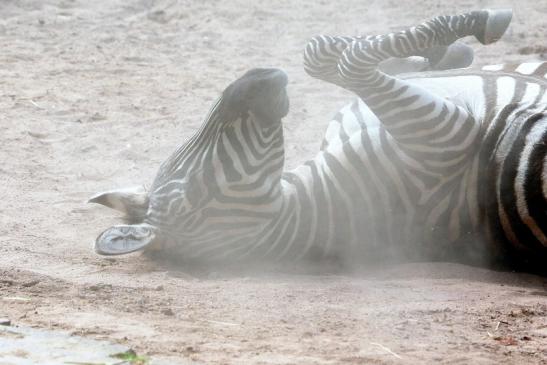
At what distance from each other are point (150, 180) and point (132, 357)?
3.11 m

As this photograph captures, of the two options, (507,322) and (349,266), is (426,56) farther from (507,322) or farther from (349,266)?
(507,322)

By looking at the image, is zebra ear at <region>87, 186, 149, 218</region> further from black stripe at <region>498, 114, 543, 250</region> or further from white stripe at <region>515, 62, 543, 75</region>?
white stripe at <region>515, 62, 543, 75</region>

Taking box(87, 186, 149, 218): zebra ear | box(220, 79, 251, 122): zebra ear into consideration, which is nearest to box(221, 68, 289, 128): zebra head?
box(220, 79, 251, 122): zebra ear

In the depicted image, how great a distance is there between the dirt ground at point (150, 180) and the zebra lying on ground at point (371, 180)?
6.5 inches

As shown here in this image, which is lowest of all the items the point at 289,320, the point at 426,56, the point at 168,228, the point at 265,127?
the point at 289,320

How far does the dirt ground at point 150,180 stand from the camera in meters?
3.97

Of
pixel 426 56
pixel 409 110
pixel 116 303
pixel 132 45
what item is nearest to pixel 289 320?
pixel 116 303

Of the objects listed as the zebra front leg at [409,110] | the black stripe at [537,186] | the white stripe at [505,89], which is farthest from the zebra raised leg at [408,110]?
the black stripe at [537,186]

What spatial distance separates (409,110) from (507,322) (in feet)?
4.63

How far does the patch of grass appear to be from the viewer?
3539 millimetres

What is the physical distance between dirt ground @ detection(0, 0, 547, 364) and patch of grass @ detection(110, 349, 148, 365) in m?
0.13

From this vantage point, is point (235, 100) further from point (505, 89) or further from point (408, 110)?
point (505, 89)

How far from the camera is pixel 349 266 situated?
5.34 meters

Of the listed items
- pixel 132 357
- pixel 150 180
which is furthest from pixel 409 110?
pixel 132 357
